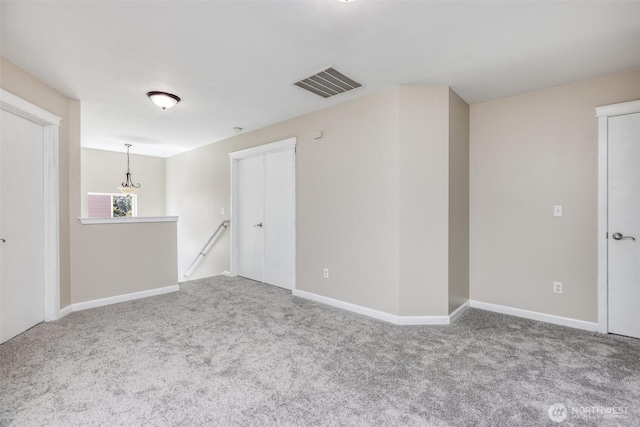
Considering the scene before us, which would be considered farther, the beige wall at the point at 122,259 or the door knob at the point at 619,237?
the beige wall at the point at 122,259

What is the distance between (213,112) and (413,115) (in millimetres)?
2543

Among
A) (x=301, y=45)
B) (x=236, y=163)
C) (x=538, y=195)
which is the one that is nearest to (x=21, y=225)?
(x=236, y=163)

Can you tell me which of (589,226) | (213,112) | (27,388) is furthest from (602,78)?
(27,388)

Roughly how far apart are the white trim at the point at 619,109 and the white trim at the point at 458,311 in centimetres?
230

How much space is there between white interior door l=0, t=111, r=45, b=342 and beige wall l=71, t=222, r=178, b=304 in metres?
0.43

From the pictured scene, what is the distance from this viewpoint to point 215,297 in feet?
12.9

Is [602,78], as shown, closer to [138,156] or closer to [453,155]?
[453,155]

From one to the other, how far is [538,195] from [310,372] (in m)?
2.91

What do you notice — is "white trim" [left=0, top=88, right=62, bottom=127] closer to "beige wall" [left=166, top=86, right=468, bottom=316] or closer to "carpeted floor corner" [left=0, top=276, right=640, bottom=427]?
"carpeted floor corner" [left=0, top=276, right=640, bottom=427]

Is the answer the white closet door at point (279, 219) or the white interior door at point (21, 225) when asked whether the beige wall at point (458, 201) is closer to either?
the white closet door at point (279, 219)

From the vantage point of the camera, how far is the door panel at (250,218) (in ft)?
15.7

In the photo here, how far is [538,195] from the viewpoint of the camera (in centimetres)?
313

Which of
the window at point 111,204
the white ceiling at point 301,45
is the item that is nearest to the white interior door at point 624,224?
the white ceiling at point 301,45

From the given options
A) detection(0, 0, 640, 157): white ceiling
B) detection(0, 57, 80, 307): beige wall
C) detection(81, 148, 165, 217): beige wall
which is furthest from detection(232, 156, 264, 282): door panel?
detection(81, 148, 165, 217): beige wall
